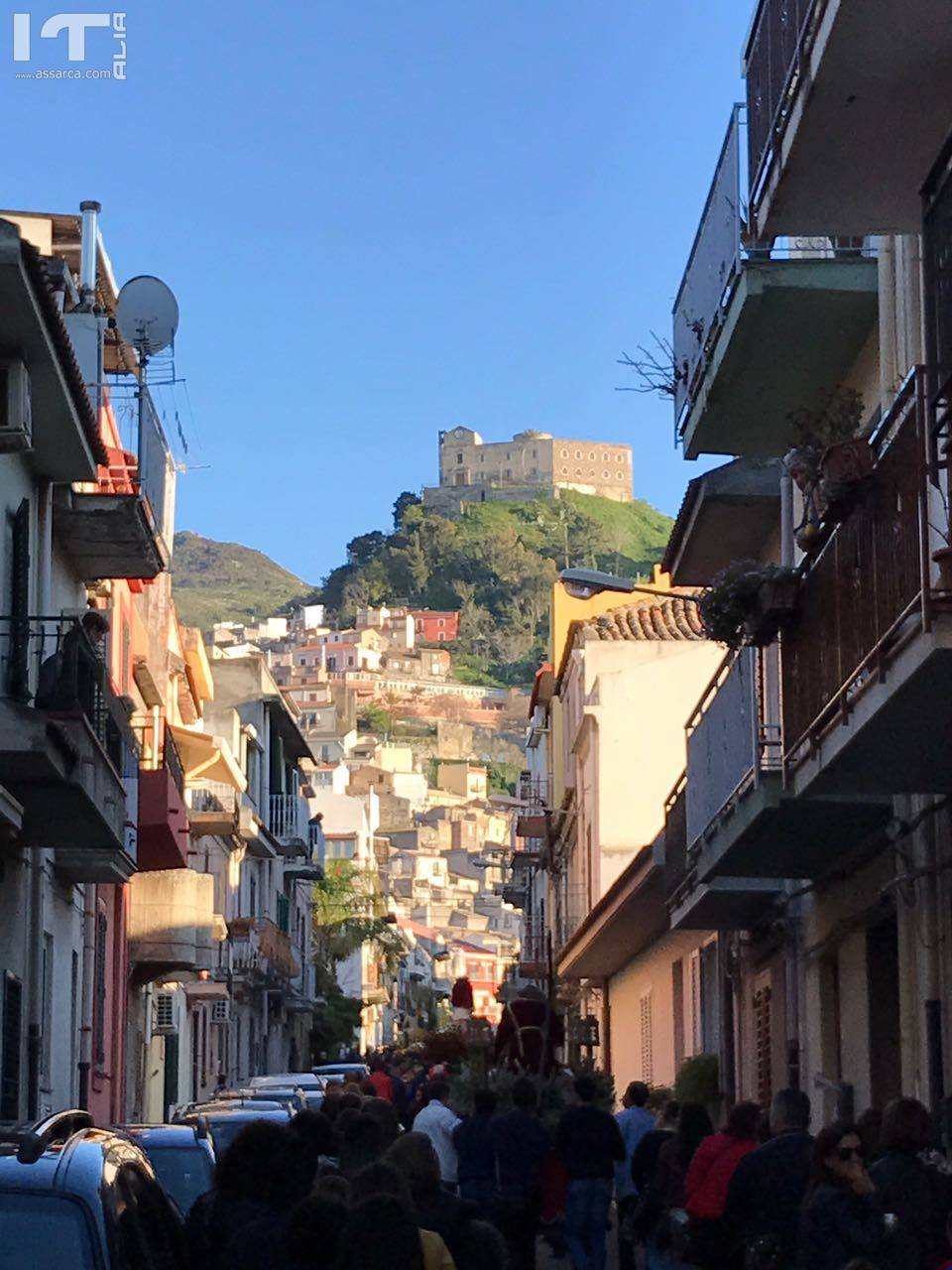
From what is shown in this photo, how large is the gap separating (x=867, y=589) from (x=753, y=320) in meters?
3.69

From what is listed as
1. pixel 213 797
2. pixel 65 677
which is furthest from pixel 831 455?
pixel 213 797

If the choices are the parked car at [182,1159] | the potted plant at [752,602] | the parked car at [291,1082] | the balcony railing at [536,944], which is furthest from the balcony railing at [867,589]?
the balcony railing at [536,944]

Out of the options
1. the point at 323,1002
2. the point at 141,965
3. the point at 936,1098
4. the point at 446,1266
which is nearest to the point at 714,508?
the point at 936,1098

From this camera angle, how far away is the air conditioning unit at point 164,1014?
3600 cm

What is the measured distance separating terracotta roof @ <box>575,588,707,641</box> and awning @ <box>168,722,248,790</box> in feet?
23.0

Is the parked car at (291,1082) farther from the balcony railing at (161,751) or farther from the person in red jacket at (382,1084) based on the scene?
the balcony railing at (161,751)

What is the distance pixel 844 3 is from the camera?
392 inches

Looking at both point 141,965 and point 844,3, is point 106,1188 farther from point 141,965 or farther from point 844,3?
point 141,965

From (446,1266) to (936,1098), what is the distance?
5.98 meters

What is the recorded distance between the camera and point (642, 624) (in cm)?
4156

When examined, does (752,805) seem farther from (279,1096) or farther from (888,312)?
(279,1096)

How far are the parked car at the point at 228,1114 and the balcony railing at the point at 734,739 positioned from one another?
3.61 m

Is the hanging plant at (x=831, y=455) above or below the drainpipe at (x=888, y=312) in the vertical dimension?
below

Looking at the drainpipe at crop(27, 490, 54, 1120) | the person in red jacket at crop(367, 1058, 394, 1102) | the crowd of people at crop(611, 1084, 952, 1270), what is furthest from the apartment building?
the drainpipe at crop(27, 490, 54, 1120)
